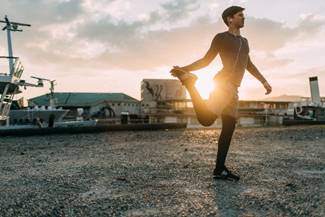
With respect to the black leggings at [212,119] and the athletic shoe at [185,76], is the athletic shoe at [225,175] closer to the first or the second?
the black leggings at [212,119]

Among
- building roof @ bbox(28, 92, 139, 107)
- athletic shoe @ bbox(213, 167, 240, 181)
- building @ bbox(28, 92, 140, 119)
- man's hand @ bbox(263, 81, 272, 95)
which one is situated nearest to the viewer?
athletic shoe @ bbox(213, 167, 240, 181)

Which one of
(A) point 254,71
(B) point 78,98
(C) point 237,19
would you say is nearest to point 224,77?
(A) point 254,71

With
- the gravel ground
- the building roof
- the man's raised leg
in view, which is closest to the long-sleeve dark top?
the man's raised leg

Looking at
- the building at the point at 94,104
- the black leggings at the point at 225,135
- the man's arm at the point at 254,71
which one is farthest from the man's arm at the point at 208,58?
the building at the point at 94,104

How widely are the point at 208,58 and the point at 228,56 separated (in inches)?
9.7

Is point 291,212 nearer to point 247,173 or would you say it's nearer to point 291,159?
point 247,173

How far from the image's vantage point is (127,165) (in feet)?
17.8

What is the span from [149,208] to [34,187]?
157 centimetres

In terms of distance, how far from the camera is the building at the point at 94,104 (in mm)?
63375

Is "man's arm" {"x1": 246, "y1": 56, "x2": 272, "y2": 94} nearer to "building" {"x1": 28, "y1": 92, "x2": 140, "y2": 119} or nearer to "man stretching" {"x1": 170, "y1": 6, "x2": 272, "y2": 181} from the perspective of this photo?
"man stretching" {"x1": 170, "y1": 6, "x2": 272, "y2": 181}

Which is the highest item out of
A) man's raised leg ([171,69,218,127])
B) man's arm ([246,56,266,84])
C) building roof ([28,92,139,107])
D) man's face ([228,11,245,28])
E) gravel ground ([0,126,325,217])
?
building roof ([28,92,139,107])

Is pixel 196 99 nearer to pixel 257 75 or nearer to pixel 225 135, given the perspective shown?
pixel 225 135

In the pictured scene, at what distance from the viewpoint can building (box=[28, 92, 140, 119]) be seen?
6338cm

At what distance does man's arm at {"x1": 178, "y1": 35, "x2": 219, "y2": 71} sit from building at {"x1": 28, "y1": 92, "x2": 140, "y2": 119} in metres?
52.3
